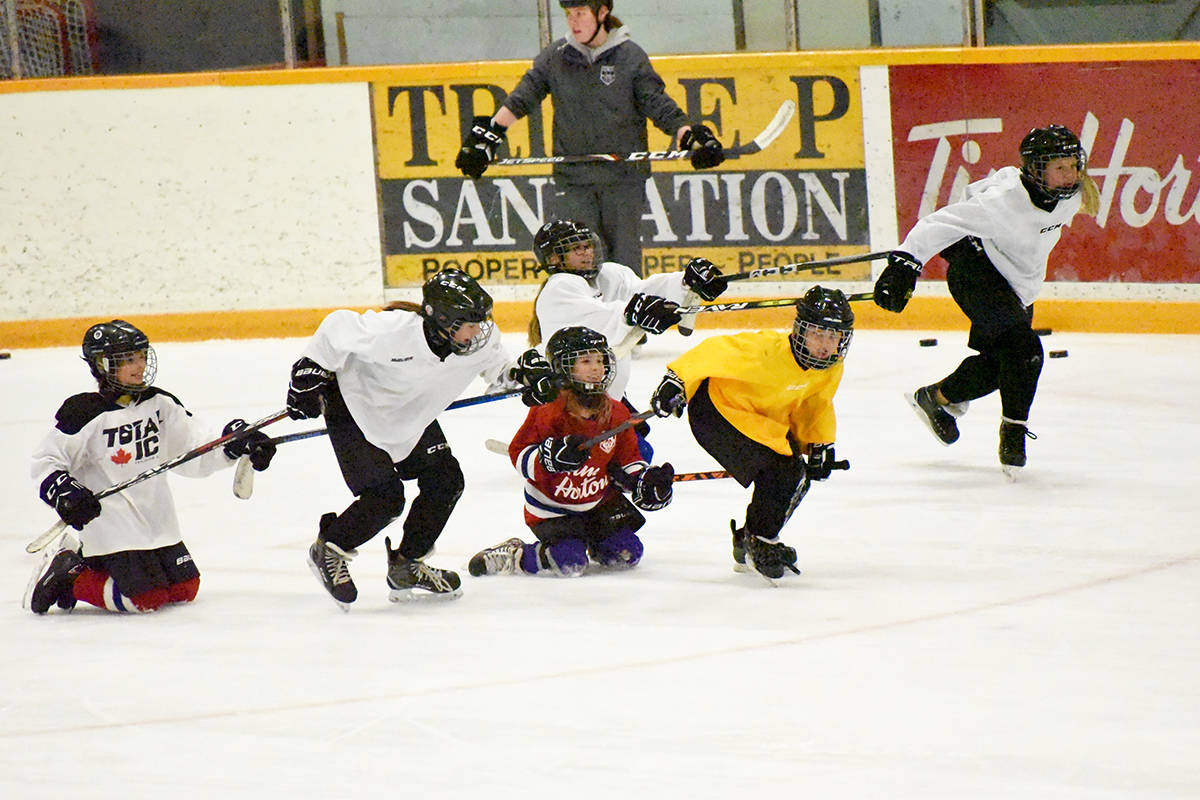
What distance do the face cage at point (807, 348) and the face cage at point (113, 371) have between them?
1.46 m

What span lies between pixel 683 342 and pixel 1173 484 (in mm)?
3145

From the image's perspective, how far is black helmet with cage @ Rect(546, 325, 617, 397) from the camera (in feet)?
12.4

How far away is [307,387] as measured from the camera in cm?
365

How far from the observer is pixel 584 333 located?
3818 mm

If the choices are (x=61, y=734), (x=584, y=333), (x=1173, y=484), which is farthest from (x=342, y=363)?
(x=1173, y=484)

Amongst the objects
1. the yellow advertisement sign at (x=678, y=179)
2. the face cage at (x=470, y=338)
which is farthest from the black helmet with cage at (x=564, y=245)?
the yellow advertisement sign at (x=678, y=179)

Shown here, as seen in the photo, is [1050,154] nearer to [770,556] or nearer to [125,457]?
[770,556]

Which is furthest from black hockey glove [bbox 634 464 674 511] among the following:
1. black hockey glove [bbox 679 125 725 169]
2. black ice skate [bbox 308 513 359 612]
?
black hockey glove [bbox 679 125 725 169]

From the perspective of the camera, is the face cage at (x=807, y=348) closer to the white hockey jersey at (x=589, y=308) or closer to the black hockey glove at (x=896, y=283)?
the white hockey jersey at (x=589, y=308)

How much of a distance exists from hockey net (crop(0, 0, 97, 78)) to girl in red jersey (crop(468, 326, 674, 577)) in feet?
16.7

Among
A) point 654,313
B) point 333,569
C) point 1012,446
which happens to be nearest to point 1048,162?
point 1012,446

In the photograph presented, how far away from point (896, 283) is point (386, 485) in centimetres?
173

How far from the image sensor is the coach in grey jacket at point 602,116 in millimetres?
6586

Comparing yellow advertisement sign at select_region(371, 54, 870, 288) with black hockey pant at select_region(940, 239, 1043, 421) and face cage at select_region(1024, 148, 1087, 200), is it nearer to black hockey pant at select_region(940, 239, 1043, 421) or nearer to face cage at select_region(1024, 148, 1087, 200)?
black hockey pant at select_region(940, 239, 1043, 421)
